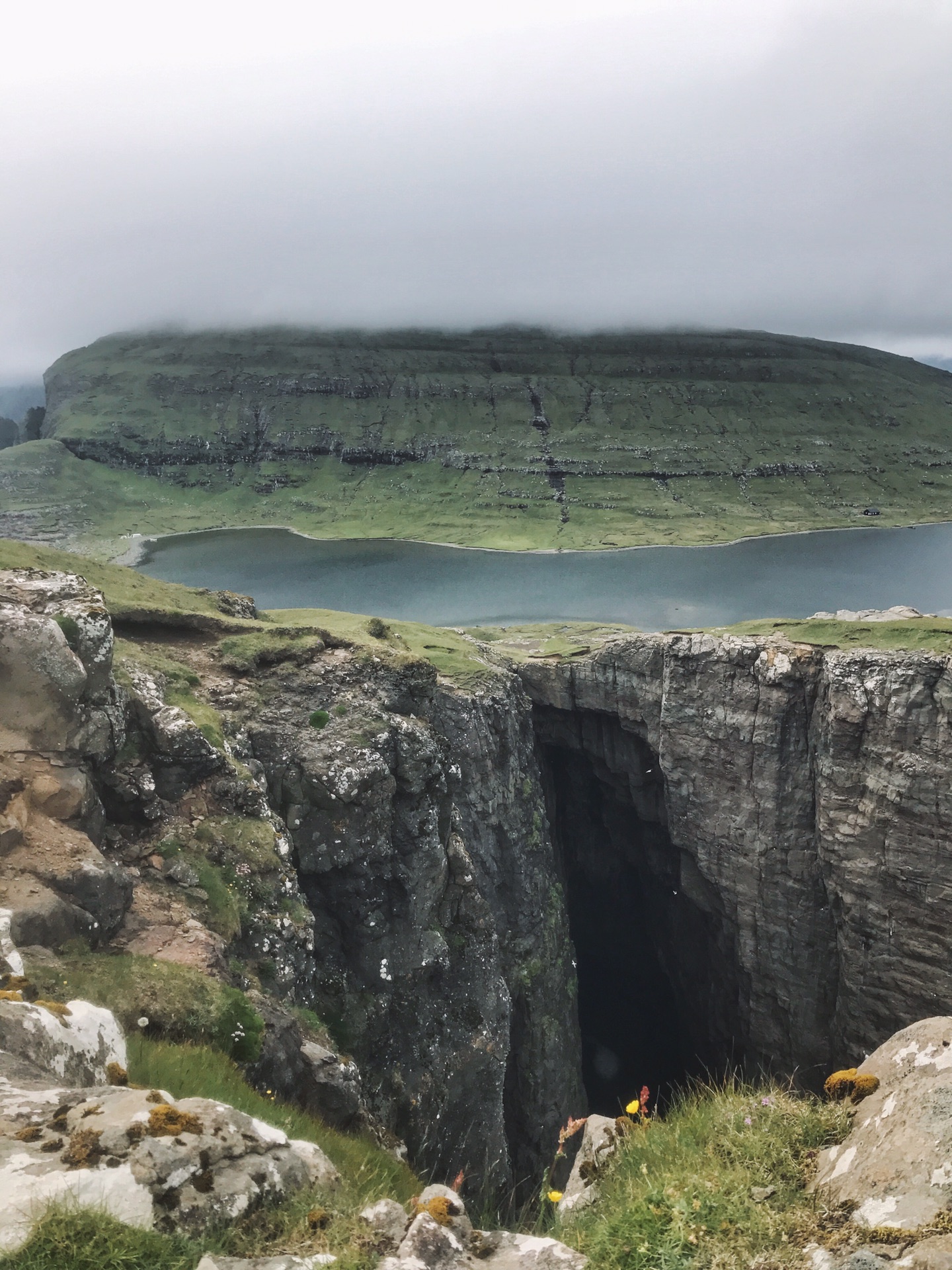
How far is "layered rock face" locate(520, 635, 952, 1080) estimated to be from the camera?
39375 millimetres

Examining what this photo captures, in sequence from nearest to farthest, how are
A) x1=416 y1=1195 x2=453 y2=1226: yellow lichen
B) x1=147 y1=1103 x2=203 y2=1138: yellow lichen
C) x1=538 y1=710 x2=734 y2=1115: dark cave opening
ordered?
x1=147 y1=1103 x2=203 y2=1138: yellow lichen → x1=416 y1=1195 x2=453 y2=1226: yellow lichen → x1=538 y1=710 x2=734 y2=1115: dark cave opening

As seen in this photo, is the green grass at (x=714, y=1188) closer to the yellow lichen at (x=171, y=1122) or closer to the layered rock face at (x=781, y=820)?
the yellow lichen at (x=171, y=1122)

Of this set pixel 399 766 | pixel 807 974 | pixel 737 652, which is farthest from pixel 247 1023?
pixel 807 974

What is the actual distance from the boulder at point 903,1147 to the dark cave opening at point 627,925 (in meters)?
45.9

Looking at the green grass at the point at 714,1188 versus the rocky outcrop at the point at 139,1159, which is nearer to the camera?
the green grass at the point at 714,1188

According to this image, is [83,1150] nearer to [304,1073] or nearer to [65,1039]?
[65,1039]

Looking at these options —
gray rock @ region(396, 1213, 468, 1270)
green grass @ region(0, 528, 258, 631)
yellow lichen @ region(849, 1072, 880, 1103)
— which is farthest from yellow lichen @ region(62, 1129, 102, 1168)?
green grass @ region(0, 528, 258, 631)

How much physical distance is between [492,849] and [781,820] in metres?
18.6

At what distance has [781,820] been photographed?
4509cm

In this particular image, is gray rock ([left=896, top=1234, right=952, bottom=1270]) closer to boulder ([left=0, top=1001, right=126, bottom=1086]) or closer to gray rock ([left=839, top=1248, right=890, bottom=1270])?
gray rock ([left=839, top=1248, right=890, bottom=1270])

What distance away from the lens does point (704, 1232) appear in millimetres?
6762

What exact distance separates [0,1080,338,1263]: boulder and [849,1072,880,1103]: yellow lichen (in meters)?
6.61

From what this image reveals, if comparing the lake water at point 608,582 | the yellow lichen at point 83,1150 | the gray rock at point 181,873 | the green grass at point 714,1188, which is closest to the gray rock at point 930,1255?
the green grass at point 714,1188

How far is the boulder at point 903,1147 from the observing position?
256 inches
